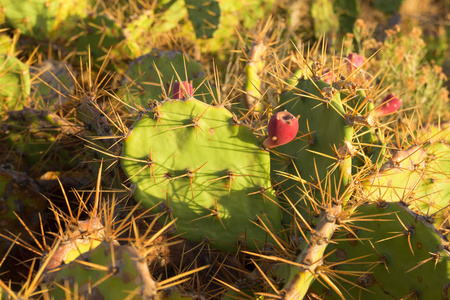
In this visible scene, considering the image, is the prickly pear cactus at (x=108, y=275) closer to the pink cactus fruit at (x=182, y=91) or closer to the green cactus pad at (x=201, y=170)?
the green cactus pad at (x=201, y=170)

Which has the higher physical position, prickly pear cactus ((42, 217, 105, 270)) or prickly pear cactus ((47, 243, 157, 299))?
prickly pear cactus ((47, 243, 157, 299))

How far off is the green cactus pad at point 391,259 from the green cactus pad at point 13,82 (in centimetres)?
203

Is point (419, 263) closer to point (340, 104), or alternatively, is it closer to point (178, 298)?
point (340, 104)

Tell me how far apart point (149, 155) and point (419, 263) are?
1066mm

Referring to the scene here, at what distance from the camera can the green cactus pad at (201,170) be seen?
160 cm

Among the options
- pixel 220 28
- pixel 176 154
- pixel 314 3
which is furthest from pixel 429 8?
pixel 176 154

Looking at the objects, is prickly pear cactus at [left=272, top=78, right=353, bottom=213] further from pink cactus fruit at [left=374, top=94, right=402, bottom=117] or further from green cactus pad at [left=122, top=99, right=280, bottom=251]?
pink cactus fruit at [left=374, top=94, right=402, bottom=117]

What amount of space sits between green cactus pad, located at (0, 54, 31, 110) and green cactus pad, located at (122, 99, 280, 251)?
1.30 metres

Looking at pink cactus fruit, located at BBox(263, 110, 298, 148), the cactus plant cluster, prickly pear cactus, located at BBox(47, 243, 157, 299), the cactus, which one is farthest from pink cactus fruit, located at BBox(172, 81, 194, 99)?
the cactus

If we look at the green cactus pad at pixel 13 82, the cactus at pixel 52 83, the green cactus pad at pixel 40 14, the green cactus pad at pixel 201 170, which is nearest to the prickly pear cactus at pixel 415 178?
the green cactus pad at pixel 201 170

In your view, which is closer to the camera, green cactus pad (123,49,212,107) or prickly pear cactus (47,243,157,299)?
prickly pear cactus (47,243,157,299)

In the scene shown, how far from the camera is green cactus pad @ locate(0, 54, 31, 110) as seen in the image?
2.49m

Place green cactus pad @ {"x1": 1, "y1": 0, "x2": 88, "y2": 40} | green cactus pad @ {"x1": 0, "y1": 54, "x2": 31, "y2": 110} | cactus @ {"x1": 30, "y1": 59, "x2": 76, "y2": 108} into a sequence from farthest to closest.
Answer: green cactus pad @ {"x1": 1, "y1": 0, "x2": 88, "y2": 40} < cactus @ {"x1": 30, "y1": 59, "x2": 76, "y2": 108} < green cactus pad @ {"x1": 0, "y1": 54, "x2": 31, "y2": 110}

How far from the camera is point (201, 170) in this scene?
64.5 inches
